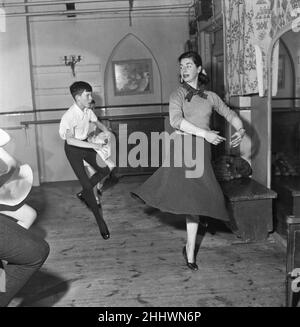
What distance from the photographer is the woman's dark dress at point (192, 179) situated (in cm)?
356

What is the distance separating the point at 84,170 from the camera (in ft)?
15.5

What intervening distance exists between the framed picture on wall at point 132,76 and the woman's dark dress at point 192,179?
4424mm

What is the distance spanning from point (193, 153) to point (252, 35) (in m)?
1.70

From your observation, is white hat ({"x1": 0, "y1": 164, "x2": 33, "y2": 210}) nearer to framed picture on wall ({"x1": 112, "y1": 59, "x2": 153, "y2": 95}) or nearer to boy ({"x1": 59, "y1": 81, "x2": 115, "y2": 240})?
boy ({"x1": 59, "y1": 81, "x2": 115, "y2": 240})

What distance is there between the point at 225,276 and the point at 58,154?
5.05m

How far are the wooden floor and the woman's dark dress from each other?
54 cm

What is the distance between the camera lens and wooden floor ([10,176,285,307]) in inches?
128

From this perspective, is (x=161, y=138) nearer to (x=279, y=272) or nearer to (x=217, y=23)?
(x=217, y=23)

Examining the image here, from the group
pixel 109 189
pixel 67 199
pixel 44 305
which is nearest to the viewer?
pixel 44 305

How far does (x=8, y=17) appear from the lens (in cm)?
737

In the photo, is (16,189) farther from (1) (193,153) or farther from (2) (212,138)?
(2) (212,138)

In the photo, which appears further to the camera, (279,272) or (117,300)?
(279,272)

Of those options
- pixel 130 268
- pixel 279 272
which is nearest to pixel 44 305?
pixel 130 268

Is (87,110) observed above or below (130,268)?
above
